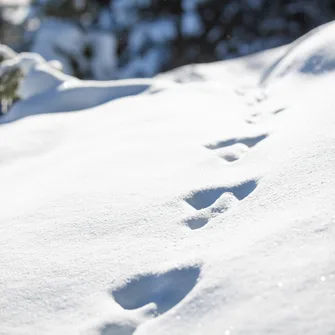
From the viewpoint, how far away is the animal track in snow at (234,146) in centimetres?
254

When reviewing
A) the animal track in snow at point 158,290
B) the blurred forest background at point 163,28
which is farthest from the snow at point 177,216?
the blurred forest background at point 163,28

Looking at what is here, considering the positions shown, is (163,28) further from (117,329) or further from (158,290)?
(117,329)

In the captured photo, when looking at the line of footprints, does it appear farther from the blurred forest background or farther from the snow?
the blurred forest background

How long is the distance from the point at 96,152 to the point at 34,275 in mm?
1202

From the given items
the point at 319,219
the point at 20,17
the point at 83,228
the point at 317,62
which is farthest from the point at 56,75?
the point at 20,17

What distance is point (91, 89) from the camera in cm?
399

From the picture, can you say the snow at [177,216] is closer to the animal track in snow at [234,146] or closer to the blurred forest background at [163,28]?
the animal track in snow at [234,146]

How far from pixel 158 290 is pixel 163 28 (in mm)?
7654

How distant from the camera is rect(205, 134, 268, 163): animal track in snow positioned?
254cm

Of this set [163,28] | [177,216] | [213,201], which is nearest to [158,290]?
[177,216]

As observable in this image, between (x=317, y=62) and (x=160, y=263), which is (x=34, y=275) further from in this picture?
(x=317, y=62)

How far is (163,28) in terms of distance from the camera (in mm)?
8680

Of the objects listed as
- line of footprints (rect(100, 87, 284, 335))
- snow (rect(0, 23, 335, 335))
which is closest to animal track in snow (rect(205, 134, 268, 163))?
snow (rect(0, 23, 335, 335))

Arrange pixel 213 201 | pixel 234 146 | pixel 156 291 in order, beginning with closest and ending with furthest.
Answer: pixel 156 291 < pixel 213 201 < pixel 234 146
